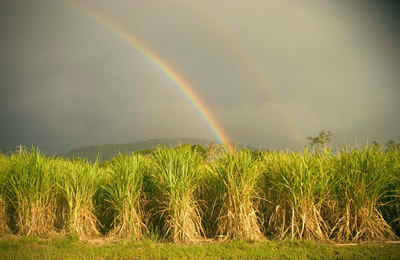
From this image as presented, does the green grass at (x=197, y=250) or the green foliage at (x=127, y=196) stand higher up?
the green foliage at (x=127, y=196)

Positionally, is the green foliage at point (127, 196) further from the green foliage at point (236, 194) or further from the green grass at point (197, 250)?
the green foliage at point (236, 194)

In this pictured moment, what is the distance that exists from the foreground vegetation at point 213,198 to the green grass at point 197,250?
0.11 m

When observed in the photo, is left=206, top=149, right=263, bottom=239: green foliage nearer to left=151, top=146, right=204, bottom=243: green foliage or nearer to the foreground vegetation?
the foreground vegetation

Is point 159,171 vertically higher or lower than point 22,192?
higher

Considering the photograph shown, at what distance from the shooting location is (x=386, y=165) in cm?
895

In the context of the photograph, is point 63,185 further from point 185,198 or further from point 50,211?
point 185,198

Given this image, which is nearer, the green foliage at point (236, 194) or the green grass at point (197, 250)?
the green grass at point (197, 250)

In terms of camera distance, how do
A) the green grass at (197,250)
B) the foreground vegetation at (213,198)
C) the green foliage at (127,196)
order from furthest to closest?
the green foliage at (127,196) → the foreground vegetation at (213,198) → the green grass at (197,250)

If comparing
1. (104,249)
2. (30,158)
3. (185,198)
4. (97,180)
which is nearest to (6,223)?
(30,158)

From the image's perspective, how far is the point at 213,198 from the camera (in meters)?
9.29

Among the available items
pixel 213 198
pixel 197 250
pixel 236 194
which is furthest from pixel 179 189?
pixel 197 250

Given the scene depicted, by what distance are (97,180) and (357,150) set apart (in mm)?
7530

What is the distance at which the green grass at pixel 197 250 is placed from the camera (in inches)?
270

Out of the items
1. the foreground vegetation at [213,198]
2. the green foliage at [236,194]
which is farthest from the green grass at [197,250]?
the green foliage at [236,194]
